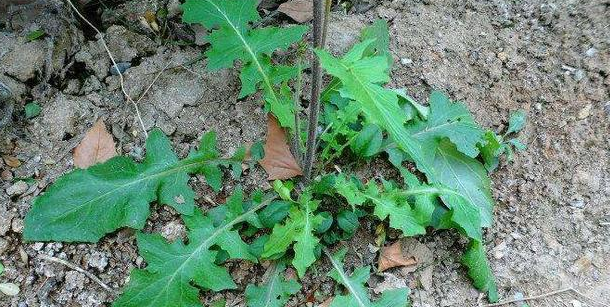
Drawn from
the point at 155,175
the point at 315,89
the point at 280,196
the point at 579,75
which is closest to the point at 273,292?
the point at 280,196

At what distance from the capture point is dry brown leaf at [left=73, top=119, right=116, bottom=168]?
2430mm

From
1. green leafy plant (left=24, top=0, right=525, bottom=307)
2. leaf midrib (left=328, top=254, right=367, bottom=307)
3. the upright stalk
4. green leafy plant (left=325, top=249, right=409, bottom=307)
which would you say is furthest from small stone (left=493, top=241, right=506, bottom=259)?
the upright stalk

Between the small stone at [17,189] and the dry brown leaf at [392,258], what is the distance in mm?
1556

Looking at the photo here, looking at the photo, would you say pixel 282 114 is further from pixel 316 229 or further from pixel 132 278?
pixel 132 278

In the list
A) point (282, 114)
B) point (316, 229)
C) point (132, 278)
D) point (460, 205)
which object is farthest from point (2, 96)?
point (460, 205)

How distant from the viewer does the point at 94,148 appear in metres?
2.45

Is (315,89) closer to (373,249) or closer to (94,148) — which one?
(373,249)

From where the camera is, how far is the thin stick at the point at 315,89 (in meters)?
1.77

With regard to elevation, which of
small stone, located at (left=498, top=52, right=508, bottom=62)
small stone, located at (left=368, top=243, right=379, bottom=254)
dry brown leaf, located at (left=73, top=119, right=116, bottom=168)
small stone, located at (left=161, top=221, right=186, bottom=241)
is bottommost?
small stone, located at (left=368, top=243, right=379, bottom=254)

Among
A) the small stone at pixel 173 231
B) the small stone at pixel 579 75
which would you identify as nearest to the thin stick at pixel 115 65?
the small stone at pixel 173 231

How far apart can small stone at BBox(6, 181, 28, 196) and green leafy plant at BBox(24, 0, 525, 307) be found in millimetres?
185

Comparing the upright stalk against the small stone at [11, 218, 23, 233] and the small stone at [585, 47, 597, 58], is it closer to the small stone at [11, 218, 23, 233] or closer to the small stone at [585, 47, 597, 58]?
the small stone at [11, 218, 23, 233]

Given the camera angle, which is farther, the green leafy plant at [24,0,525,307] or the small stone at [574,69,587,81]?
the small stone at [574,69,587,81]

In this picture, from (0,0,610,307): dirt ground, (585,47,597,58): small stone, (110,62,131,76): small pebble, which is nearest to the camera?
(0,0,610,307): dirt ground
